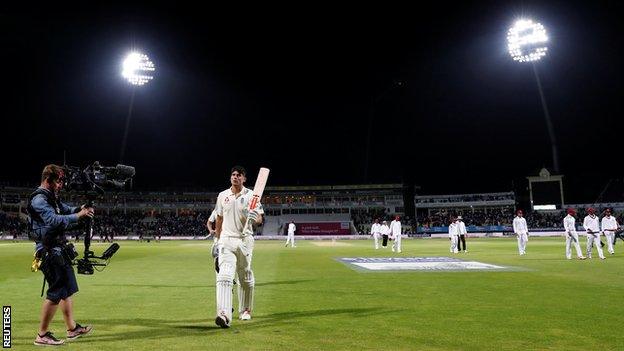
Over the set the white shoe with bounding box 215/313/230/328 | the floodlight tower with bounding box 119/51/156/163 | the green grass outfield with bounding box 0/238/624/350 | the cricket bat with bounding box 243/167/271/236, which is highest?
the floodlight tower with bounding box 119/51/156/163

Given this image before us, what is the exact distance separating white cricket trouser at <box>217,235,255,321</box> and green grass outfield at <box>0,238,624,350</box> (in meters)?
0.35

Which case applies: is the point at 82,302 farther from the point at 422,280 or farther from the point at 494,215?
the point at 494,215

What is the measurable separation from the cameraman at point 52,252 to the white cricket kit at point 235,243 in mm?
2068

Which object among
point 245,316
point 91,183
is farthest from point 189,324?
point 91,183

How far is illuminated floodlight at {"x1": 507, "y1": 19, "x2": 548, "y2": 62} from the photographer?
5206cm

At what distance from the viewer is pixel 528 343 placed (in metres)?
6.08

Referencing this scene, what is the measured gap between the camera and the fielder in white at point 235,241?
24.3 feet

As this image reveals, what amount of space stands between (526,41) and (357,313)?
5327cm

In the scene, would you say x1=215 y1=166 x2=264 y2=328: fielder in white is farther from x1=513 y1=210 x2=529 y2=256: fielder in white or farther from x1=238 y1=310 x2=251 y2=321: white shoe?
x1=513 y1=210 x2=529 y2=256: fielder in white

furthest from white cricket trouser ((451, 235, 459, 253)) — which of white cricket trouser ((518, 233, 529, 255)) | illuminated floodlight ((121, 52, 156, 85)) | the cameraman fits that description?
illuminated floodlight ((121, 52, 156, 85))

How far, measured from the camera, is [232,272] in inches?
296

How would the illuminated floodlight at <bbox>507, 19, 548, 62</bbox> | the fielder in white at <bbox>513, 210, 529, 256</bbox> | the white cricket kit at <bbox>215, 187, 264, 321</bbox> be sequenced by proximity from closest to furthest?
the white cricket kit at <bbox>215, 187, 264, 321</bbox> < the fielder in white at <bbox>513, 210, 529, 256</bbox> < the illuminated floodlight at <bbox>507, 19, 548, 62</bbox>

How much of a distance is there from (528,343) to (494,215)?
8661 cm

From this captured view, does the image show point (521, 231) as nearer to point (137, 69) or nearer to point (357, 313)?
point (357, 313)
